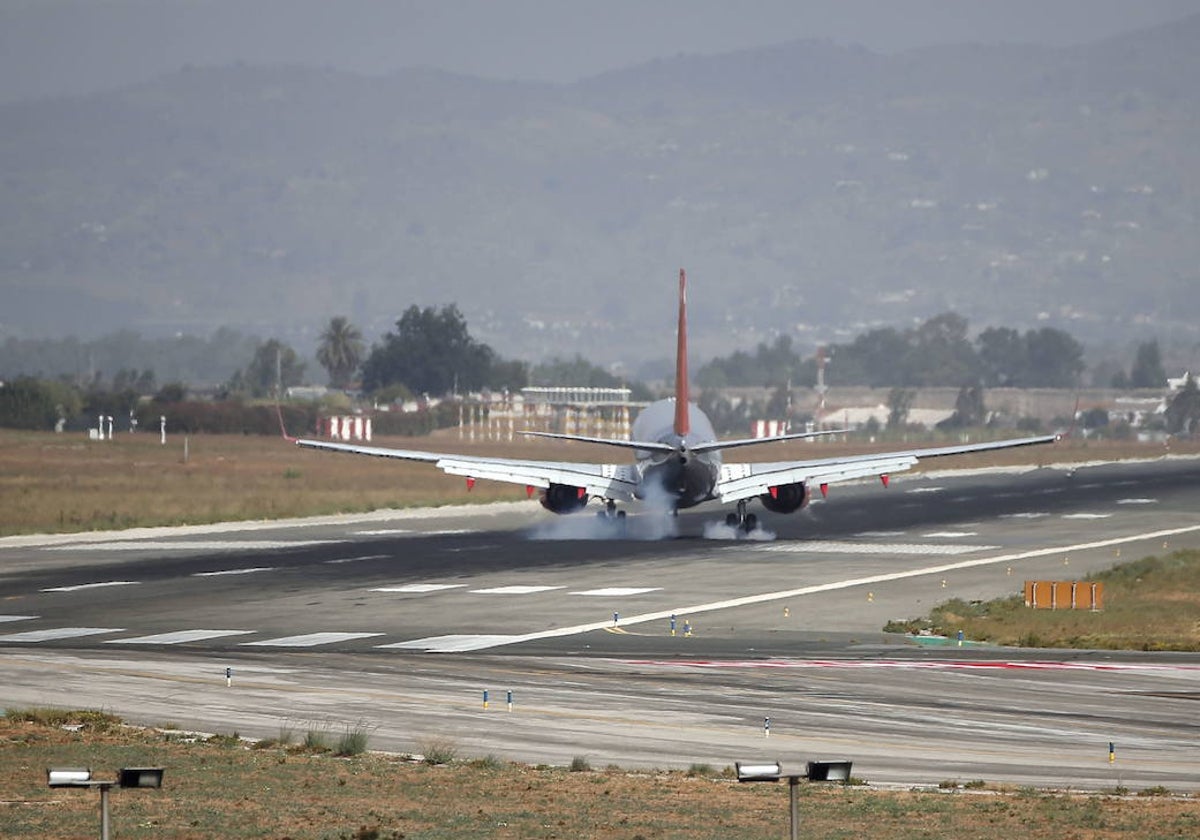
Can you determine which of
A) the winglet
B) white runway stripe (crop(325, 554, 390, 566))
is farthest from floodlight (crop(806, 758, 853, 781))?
the winglet

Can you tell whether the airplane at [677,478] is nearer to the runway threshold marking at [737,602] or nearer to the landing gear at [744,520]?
the landing gear at [744,520]

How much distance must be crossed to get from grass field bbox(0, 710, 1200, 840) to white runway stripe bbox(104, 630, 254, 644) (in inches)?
702

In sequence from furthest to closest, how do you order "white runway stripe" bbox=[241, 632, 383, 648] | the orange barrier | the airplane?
the airplane
the orange barrier
"white runway stripe" bbox=[241, 632, 383, 648]

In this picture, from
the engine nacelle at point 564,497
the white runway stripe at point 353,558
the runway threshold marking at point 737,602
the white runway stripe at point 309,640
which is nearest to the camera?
the white runway stripe at point 309,640

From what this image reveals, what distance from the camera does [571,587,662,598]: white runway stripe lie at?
6912 cm

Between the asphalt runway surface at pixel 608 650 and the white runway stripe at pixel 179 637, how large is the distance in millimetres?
185

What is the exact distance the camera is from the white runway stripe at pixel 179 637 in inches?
2210

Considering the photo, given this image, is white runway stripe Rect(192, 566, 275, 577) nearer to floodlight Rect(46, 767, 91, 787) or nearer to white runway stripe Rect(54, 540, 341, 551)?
white runway stripe Rect(54, 540, 341, 551)

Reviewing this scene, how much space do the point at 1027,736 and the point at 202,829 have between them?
1662cm

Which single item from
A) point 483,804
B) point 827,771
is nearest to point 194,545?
point 483,804

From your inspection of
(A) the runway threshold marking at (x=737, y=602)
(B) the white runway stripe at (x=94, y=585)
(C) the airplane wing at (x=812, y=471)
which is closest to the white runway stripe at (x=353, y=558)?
(B) the white runway stripe at (x=94, y=585)

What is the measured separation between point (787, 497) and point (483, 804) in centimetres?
5968

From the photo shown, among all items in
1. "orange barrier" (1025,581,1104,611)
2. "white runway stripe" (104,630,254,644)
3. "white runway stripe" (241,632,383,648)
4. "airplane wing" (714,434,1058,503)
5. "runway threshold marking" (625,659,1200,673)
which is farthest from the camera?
"airplane wing" (714,434,1058,503)

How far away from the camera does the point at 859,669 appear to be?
164ft
